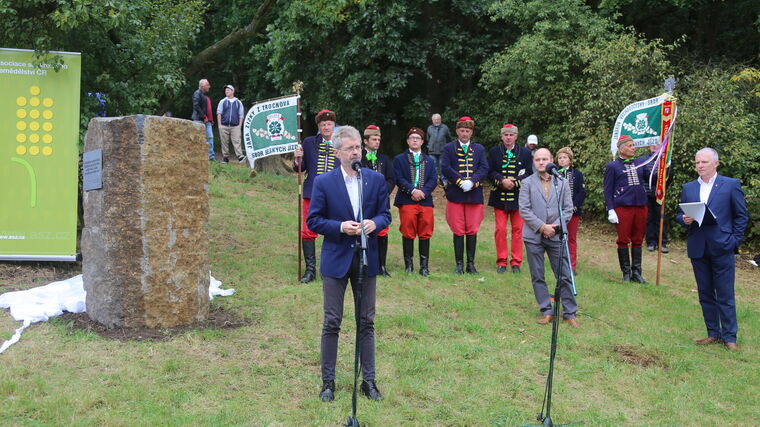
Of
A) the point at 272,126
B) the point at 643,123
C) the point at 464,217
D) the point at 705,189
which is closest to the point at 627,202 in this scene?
the point at 643,123

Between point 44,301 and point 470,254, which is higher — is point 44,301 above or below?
below

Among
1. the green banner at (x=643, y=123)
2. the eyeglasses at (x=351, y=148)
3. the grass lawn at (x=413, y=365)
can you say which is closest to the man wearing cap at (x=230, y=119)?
the grass lawn at (x=413, y=365)

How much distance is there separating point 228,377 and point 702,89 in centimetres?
1168

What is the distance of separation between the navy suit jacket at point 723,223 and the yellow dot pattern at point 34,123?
7.52 metres

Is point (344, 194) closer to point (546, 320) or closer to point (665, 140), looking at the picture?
point (546, 320)

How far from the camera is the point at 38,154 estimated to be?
813 cm

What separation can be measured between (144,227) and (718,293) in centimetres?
573

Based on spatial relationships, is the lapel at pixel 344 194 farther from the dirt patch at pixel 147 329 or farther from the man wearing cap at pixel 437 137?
the man wearing cap at pixel 437 137

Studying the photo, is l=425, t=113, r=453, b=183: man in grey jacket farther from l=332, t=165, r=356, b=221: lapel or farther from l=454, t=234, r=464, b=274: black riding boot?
l=332, t=165, r=356, b=221: lapel

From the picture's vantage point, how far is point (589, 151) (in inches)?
557

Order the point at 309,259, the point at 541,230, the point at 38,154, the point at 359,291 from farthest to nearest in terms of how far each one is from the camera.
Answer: the point at 309,259
the point at 38,154
the point at 541,230
the point at 359,291

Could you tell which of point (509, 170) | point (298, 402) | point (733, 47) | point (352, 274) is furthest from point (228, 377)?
point (733, 47)

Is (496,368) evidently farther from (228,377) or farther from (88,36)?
(88,36)

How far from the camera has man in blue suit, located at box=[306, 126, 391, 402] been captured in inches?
193
